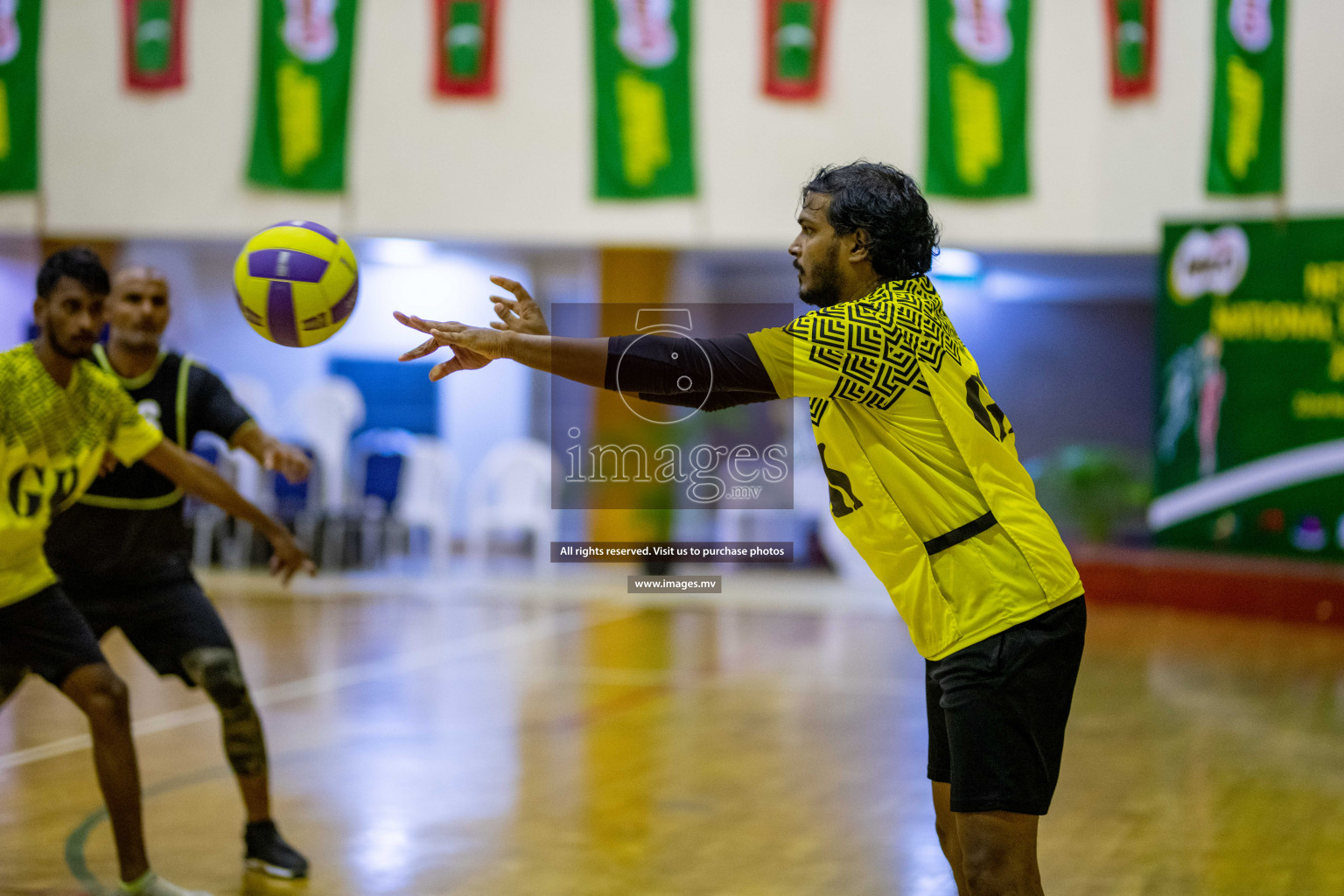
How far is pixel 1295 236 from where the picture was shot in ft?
40.3

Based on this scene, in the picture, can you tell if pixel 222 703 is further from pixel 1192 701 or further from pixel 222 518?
pixel 222 518

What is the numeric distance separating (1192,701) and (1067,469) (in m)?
6.69

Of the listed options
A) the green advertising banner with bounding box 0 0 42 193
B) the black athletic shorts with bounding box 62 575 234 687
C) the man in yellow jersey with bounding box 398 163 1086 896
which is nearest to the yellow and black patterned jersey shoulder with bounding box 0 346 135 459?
the black athletic shorts with bounding box 62 575 234 687

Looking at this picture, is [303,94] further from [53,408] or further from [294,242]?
[294,242]

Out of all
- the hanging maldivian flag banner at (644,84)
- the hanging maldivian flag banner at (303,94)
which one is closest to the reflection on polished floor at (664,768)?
the hanging maldivian flag banner at (644,84)

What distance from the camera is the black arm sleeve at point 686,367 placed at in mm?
2582

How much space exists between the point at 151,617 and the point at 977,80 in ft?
39.6

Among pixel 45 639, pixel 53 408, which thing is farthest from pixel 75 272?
pixel 45 639

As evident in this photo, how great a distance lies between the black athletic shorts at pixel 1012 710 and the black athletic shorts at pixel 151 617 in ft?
9.12

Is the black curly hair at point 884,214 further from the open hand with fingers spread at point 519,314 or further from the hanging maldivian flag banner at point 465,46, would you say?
the hanging maldivian flag banner at point 465,46

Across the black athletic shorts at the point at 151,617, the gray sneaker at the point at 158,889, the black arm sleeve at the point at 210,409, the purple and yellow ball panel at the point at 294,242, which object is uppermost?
the purple and yellow ball panel at the point at 294,242

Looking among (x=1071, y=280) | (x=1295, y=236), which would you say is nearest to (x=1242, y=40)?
(x=1295, y=236)

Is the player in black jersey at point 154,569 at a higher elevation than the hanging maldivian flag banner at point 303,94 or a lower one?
lower

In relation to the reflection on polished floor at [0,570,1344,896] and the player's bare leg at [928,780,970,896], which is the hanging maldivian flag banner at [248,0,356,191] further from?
the player's bare leg at [928,780,970,896]
